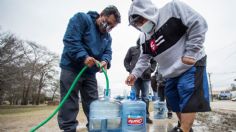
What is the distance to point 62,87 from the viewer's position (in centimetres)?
271

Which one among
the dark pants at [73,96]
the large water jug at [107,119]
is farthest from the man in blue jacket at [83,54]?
the large water jug at [107,119]

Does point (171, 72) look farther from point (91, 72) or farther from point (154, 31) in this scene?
point (91, 72)

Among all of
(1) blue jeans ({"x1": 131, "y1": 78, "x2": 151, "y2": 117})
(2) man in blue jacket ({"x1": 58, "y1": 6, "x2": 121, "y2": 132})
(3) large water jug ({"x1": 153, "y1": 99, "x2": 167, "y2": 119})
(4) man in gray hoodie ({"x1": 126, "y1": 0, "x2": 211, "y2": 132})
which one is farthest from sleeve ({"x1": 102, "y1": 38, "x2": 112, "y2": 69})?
(3) large water jug ({"x1": 153, "y1": 99, "x2": 167, "y2": 119})

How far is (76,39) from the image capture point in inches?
105

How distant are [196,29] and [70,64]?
1.61 m

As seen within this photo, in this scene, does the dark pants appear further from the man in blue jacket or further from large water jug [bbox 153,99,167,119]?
large water jug [bbox 153,99,167,119]

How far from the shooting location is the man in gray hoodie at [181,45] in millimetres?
2184

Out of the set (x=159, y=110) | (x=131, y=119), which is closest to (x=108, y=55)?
(x=131, y=119)

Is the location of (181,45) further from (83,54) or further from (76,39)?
(76,39)

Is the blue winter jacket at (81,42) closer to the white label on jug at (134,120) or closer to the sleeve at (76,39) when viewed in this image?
the sleeve at (76,39)

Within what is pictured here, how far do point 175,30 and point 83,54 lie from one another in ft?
3.67

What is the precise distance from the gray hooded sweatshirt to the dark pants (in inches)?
41.9

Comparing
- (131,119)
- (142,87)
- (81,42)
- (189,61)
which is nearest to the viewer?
(131,119)

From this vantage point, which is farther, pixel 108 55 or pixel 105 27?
pixel 108 55
